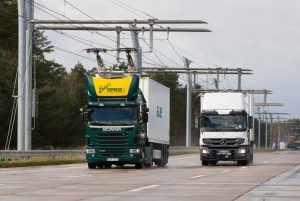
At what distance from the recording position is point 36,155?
4006 centimetres

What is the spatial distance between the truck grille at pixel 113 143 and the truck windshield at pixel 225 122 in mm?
7474

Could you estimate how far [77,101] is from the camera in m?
A: 104

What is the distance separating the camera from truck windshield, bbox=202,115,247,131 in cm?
4038

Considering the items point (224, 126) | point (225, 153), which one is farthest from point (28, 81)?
point (225, 153)

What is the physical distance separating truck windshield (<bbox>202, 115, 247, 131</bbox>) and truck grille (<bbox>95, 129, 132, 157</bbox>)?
7.47 metres

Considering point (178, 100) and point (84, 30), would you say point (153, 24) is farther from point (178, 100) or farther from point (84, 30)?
point (178, 100)

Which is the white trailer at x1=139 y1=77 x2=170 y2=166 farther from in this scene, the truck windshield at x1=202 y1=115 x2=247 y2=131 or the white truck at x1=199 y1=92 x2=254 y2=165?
the truck windshield at x1=202 y1=115 x2=247 y2=131

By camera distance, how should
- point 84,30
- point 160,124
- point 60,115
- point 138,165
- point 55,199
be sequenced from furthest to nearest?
1. point 60,115
2. point 84,30
3. point 160,124
4. point 138,165
5. point 55,199

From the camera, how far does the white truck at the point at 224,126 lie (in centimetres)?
4034

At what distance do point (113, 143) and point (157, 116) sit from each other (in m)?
4.49

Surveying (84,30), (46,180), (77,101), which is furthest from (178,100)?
(46,180)

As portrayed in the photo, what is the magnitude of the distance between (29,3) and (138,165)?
1038 centimetres

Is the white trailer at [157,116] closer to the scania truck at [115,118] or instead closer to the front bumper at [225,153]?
the scania truck at [115,118]

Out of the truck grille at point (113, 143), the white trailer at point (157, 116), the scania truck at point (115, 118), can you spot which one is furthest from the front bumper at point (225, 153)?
the truck grille at point (113, 143)
